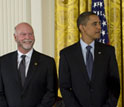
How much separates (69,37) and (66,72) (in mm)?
1765

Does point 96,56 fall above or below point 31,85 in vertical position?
above

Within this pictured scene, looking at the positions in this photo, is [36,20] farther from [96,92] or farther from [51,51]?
[96,92]

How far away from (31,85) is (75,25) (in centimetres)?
201

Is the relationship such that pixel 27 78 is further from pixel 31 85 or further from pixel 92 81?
pixel 92 81

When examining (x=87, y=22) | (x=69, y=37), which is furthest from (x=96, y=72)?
(x=69, y=37)

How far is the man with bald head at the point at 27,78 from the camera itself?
2.85 m

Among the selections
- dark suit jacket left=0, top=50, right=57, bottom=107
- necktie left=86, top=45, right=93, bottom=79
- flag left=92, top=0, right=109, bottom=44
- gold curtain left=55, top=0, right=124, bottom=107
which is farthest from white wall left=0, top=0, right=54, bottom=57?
necktie left=86, top=45, right=93, bottom=79

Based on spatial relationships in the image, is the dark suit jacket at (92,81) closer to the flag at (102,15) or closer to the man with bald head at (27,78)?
the man with bald head at (27,78)

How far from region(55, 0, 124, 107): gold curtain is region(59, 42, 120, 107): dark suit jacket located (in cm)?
154

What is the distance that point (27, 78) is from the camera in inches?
112

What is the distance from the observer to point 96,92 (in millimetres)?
2873

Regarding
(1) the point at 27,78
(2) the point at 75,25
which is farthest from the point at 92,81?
(2) the point at 75,25

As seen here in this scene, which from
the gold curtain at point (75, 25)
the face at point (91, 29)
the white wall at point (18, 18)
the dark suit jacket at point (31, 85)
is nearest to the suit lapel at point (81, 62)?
the face at point (91, 29)

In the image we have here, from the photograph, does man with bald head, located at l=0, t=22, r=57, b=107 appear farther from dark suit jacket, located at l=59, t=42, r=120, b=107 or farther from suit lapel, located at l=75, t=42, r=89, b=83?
suit lapel, located at l=75, t=42, r=89, b=83
